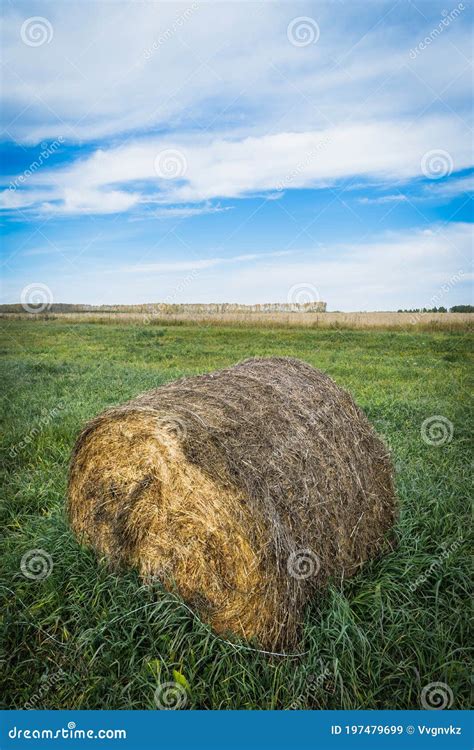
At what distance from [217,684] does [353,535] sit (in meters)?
1.61

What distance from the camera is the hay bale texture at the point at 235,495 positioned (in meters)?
3.61

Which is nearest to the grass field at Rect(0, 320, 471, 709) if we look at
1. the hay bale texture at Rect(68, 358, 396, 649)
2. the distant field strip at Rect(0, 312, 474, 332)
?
the hay bale texture at Rect(68, 358, 396, 649)

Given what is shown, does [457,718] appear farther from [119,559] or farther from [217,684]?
[119,559]

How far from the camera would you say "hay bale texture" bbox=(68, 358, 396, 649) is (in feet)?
11.8

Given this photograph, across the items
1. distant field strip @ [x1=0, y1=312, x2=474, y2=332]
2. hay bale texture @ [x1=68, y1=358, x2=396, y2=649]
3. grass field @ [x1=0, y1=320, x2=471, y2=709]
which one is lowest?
grass field @ [x1=0, y1=320, x2=471, y2=709]

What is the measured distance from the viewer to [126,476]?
425cm

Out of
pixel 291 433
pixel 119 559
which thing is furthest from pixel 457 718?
pixel 119 559

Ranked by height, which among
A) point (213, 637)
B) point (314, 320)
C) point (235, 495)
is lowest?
point (213, 637)

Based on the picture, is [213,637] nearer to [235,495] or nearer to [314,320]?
[235,495]

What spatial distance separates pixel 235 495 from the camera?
362cm

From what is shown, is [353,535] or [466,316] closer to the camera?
[353,535]

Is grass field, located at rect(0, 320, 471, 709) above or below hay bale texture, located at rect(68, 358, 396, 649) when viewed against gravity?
below

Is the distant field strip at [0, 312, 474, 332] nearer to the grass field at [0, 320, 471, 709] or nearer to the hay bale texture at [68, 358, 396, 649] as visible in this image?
the grass field at [0, 320, 471, 709]

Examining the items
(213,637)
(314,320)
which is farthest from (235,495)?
(314,320)
